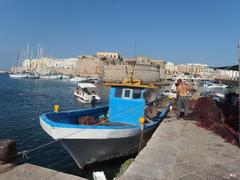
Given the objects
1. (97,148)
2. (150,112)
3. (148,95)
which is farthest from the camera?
(150,112)

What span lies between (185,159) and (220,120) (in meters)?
5.06

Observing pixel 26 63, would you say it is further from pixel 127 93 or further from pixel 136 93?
pixel 136 93

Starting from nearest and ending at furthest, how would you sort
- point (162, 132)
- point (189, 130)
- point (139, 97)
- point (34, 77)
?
point (162, 132)
point (189, 130)
point (139, 97)
point (34, 77)

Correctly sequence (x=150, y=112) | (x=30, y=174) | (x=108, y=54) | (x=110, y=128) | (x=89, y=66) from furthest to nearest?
(x=108, y=54), (x=89, y=66), (x=150, y=112), (x=110, y=128), (x=30, y=174)

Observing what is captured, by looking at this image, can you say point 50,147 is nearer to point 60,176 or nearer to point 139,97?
point 139,97

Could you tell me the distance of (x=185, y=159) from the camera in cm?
622

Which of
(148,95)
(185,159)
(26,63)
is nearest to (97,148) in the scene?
(148,95)

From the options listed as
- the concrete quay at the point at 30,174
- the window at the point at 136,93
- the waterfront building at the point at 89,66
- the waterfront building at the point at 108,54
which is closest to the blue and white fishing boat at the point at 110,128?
the window at the point at 136,93

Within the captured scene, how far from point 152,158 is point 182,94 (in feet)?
21.1

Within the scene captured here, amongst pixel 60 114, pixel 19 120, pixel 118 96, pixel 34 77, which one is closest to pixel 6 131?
pixel 19 120

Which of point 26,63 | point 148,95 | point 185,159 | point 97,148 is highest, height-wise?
point 26,63

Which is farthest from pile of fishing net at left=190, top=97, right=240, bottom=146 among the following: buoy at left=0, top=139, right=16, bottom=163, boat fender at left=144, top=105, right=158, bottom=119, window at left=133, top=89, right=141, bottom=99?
buoy at left=0, top=139, right=16, bottom=163

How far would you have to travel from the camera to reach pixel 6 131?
16.5 m

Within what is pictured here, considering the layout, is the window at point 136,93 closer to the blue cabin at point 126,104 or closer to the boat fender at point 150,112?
the blue cabin at point 126,104
